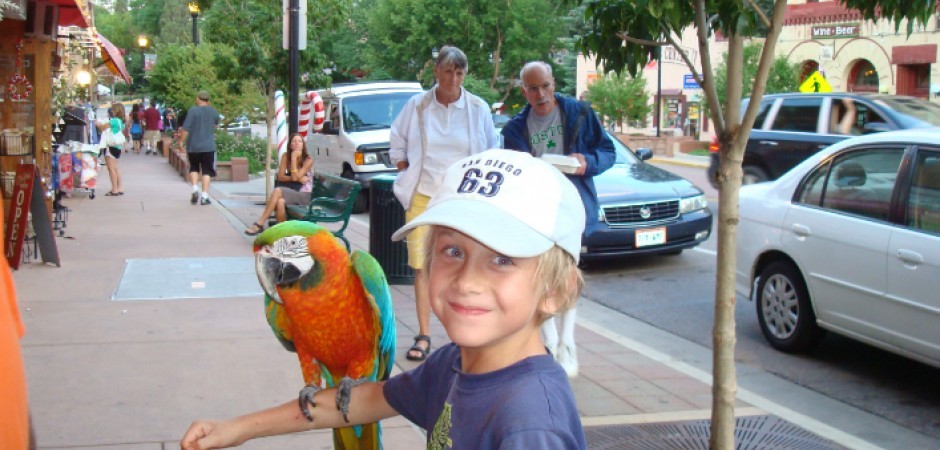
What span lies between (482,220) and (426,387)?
59cm

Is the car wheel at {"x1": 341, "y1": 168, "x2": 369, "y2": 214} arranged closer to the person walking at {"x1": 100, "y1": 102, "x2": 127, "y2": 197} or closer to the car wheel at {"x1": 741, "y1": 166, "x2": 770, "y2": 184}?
the person walking at {"x1": 100, "y1": 102, "x2": 127, "y2": 197}

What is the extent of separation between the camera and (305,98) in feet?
58.0

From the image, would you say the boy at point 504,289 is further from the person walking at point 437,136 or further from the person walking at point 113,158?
the person walking at point 113,158

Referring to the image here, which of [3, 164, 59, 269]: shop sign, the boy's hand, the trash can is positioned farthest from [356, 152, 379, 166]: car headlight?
the boy's hand

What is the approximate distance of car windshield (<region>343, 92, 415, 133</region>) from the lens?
16.4m

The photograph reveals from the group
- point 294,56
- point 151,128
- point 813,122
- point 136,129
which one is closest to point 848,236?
point 294,56

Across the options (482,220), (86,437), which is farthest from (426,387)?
(86,437)

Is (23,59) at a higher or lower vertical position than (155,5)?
lower

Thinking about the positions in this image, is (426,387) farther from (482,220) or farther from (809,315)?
(809,315)

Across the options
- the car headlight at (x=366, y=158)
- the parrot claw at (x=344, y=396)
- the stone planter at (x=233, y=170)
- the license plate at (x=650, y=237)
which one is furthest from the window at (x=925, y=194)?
the stone planter at (x=233, y=170)

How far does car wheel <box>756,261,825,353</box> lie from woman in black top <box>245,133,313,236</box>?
6.09 m

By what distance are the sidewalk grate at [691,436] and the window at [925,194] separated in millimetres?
1722

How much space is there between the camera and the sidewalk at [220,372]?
4.83m

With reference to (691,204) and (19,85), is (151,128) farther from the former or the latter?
(691,204)
